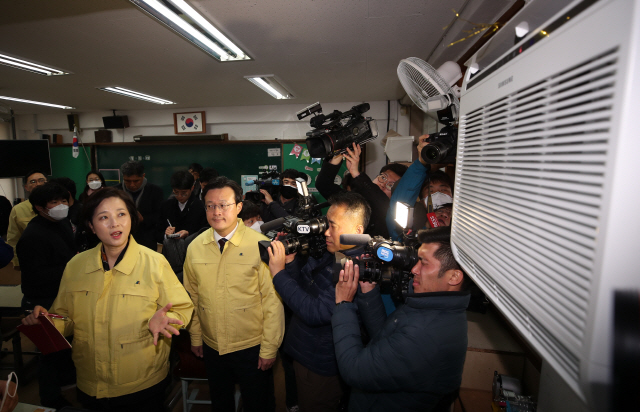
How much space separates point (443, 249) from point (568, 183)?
27.1 inches

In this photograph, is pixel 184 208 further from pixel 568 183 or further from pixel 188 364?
pixel 568 183

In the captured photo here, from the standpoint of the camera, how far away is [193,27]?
2.14 meters

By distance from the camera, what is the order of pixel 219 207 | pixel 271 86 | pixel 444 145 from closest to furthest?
pixel 444 145, pixel 219 207, pixel 271 86

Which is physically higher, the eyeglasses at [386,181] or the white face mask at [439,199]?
the eyeglasses at [386,181]

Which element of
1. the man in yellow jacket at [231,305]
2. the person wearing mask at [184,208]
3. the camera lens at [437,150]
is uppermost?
the camera lens at [437,150]

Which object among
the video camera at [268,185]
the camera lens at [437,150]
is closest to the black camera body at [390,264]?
the camera lens at [437,150]

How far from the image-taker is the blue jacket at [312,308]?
4.74 feet

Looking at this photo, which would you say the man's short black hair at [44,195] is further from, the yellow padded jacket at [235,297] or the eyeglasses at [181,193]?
the yellow padded jacket at [235,297]

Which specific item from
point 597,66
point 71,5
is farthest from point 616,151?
point 71,5

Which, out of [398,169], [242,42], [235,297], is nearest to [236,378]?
[235,297]

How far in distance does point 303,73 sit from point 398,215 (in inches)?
98.0

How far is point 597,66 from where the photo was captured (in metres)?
0.39

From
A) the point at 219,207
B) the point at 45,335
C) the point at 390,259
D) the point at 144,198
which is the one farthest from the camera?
the point at 144,198

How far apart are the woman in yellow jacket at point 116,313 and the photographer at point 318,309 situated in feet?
1.75
